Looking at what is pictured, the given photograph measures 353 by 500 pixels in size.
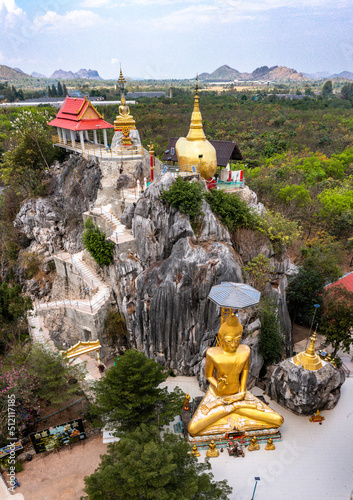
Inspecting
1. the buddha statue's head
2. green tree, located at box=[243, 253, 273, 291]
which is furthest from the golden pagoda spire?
the buddha statue's head

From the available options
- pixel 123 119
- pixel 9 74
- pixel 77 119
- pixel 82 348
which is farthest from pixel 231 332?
pixel 9 74

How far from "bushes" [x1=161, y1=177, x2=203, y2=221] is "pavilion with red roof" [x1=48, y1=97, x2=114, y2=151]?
16.4m

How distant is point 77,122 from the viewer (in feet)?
105

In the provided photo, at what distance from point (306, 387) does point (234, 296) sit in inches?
242

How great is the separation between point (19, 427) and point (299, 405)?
1231 centimetres

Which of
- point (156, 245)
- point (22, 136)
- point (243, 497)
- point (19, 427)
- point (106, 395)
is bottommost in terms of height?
point (243, 497)

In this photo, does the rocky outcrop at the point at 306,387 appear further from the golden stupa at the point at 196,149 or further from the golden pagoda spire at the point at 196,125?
the golden pagoda spire at the point at 196,125

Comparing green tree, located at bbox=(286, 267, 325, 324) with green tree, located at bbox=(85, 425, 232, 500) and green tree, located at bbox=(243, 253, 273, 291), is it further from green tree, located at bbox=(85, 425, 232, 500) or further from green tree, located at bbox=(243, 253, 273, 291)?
green tree, located at bbox=(85, 425, 232, 500)

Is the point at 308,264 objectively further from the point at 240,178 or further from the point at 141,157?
the point at 141,157

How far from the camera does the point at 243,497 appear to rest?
12375 millimetres

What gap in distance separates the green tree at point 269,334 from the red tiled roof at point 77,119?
23.2m

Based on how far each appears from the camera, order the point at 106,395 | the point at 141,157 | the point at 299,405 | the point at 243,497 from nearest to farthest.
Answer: the point at 243,497 → the point at 106,395 → the point at 299,405 → the point at 141,157

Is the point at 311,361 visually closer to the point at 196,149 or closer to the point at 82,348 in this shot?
the point at 82,348

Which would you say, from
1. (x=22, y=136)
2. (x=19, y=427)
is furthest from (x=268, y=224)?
(x=22, y=136)
